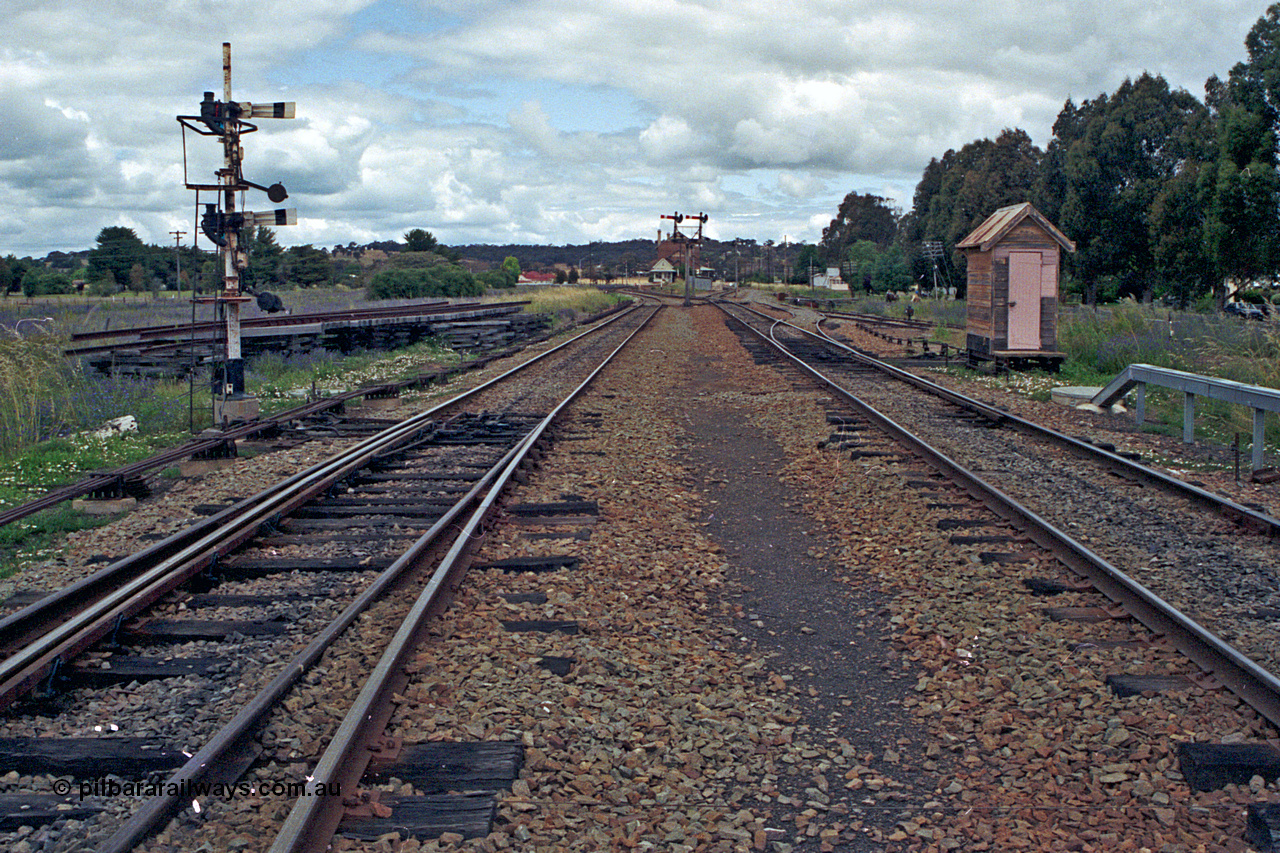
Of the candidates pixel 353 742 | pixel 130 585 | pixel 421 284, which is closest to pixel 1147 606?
pixel 353 742

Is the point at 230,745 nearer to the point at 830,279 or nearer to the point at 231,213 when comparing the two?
the point at 231,213

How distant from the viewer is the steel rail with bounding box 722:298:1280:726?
4.40 meters

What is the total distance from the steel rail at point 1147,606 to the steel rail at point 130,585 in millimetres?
5253

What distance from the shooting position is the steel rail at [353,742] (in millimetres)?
3270

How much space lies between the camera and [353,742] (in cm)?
385

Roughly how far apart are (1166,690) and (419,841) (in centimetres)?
330

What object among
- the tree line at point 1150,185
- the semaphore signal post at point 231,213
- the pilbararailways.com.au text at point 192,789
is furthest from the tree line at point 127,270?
the pilbararailways.com.au text at point 192,789

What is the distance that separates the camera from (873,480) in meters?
9.12

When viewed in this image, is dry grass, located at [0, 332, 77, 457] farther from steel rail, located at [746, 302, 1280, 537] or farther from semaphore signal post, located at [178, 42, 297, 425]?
steel rail, located at [746, 302, 1280, 537]

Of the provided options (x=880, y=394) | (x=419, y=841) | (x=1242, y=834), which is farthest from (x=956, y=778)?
(x=880, y=394)

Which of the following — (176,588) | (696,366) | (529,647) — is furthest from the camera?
(696,366)

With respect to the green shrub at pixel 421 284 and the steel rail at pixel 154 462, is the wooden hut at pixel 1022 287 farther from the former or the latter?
the green shrub at pixel 421 284

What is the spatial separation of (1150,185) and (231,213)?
36.4 metres

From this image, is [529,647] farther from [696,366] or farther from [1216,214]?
[1216,214]
